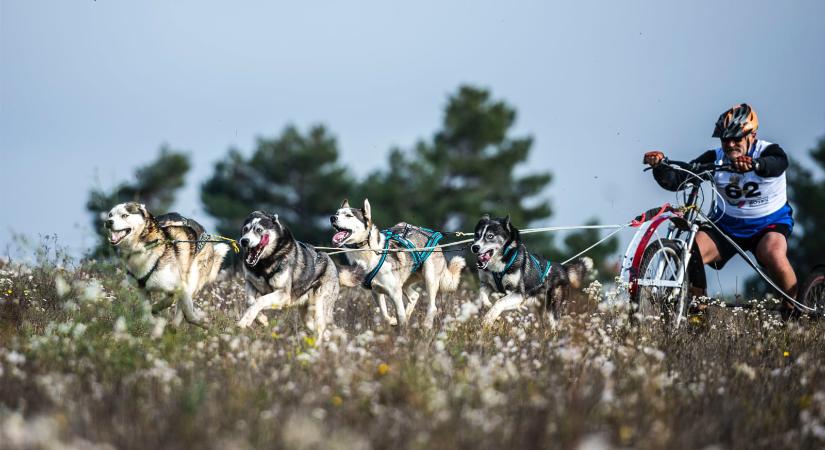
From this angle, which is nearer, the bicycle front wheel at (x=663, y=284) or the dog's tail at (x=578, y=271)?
the bicycle front wheel at (x=663, y=284)

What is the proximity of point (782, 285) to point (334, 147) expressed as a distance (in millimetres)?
34387

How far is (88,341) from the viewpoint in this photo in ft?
17.9

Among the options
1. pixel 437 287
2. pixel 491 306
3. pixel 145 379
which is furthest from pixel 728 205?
pixel 145 379

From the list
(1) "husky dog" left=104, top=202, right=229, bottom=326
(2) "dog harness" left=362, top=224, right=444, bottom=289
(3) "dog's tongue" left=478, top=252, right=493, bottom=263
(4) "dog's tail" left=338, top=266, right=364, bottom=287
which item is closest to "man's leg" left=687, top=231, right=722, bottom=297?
(3) "dog's tongue" left=478, top=252, right=493, bottom=263

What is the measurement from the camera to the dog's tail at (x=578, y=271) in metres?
9.62

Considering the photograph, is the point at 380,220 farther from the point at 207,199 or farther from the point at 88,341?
the point at 88,341

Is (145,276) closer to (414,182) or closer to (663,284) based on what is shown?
(663,284)

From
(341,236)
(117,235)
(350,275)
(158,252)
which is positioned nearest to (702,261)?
(350,275)

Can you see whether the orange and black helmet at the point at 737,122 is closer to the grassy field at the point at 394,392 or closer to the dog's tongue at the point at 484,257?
the grassy field at the point at 394,392

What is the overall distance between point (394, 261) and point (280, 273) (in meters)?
1.73

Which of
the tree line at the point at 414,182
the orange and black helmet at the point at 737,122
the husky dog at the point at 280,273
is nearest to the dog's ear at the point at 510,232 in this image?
the husky dog at the point at 280,273

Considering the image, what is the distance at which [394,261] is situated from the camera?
356 inches

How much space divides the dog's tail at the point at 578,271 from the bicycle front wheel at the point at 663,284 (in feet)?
6.97

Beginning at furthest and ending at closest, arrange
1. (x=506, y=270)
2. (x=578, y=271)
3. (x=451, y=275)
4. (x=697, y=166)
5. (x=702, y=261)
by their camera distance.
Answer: (x=451, y=275)
(x=578, y=271)
(x=506, y=270)
(x=702, y=261)
(x=697, y=166)
